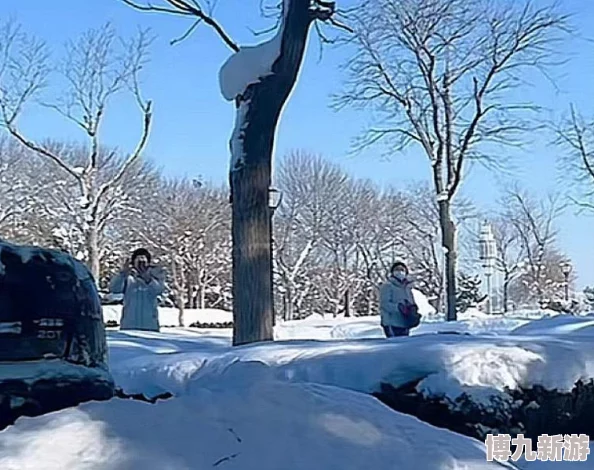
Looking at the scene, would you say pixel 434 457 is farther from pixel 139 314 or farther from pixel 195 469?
pixel 139 314

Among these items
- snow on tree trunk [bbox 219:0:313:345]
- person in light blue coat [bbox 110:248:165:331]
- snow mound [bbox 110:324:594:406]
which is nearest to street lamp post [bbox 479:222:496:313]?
person in light blue coat [bbox 110:248:165:331]

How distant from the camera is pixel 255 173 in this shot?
325 inches

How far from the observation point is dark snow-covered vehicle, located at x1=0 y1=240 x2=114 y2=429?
3.62 m

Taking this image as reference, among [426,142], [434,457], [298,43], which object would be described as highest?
[426,142]

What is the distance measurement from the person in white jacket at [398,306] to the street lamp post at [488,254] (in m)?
24.0

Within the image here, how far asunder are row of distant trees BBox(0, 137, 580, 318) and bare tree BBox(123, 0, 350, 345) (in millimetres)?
21069

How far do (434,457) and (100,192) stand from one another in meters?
22.7

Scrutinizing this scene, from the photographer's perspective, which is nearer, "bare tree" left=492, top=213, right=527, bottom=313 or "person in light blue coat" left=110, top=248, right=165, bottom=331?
"person in light blue coat" left=110, top=248, right=165, bottom=331

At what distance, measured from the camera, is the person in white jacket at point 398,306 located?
32.4ft

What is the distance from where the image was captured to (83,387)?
3.80 m

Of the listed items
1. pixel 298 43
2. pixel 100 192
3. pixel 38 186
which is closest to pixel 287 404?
pixel 298 43

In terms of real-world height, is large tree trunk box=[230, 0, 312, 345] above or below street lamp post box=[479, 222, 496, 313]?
below

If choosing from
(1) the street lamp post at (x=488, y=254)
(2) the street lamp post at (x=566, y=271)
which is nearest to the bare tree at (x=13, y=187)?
(1) the street lamp post at (x=488, y=254)

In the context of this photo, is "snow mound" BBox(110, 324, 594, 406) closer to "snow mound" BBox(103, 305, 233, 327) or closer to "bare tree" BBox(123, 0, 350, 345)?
"bare tree" BBox(123, 0, 350, 345)
